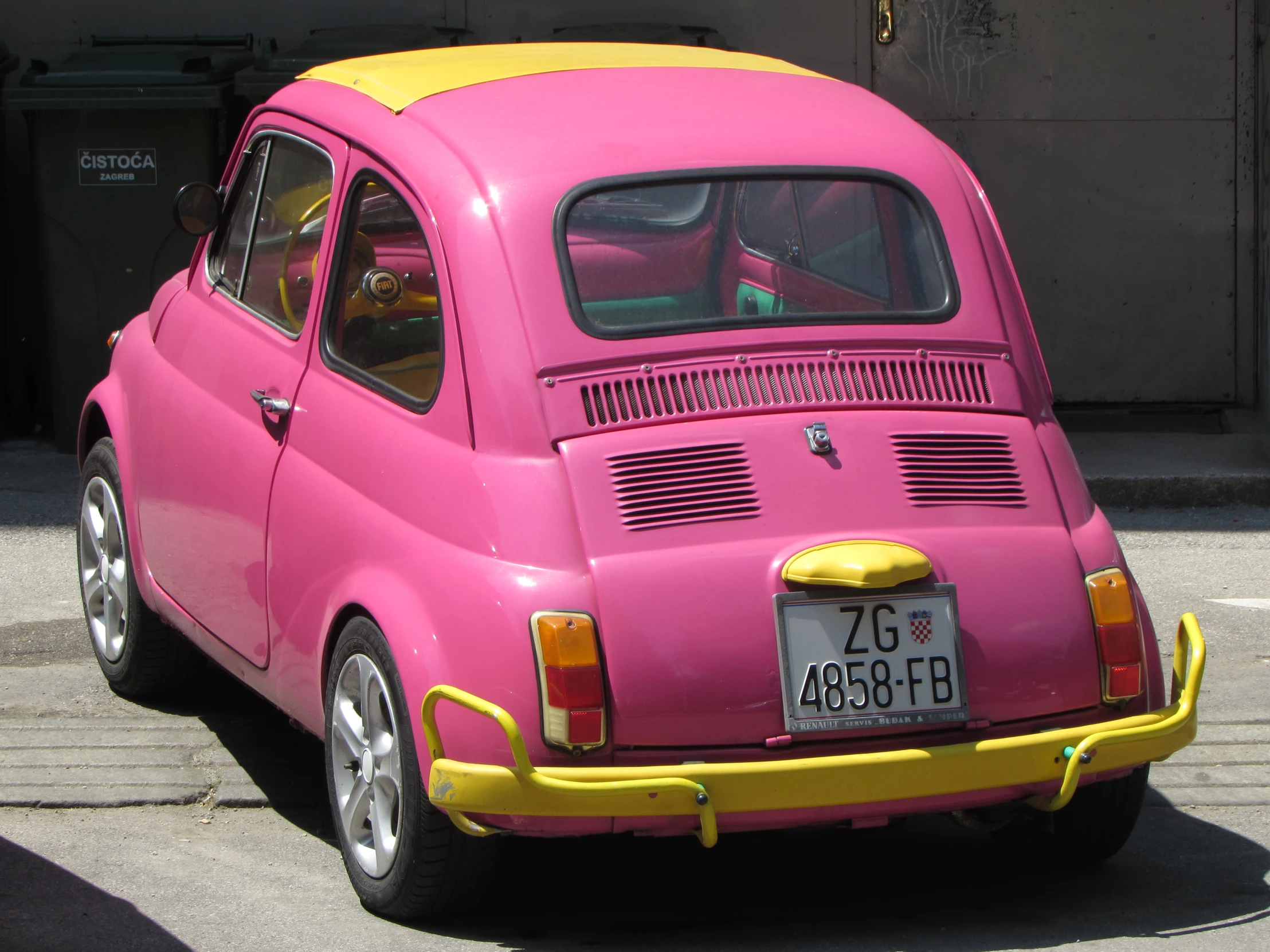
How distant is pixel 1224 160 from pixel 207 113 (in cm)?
509

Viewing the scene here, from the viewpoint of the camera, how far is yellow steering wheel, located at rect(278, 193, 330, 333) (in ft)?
13.8

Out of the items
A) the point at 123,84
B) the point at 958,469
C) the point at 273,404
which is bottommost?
the point at 958,469

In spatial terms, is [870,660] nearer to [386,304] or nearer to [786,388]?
[786,388]

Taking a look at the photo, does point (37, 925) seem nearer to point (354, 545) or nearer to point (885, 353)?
point (354, 545)

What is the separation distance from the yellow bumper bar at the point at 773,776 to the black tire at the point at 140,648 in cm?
192

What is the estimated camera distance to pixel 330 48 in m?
8.30

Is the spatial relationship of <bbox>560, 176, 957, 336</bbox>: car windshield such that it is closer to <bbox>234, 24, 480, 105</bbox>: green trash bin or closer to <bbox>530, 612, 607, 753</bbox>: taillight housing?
<bbox>530, 612, 607, 753</bbox>: taillight housing

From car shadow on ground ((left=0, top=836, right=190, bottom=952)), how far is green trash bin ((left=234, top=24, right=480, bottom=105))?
4.63 metres

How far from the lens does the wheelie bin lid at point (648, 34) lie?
8562 millimetres

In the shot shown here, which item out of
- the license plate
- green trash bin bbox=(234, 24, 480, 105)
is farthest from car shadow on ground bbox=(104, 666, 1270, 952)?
green trash bin bbox=(234, 24, 480, 105)

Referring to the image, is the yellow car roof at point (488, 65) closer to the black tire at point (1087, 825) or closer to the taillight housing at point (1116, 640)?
the taillight housing at point (1116, 640)

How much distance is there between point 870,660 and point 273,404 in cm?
152

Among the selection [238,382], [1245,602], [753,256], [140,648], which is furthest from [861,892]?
[1245,602]

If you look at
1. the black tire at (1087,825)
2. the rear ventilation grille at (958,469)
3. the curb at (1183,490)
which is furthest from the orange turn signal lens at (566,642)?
the curb at (1183,490)
